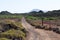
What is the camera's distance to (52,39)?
91.8ft

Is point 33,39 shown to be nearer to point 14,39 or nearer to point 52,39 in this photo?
point 52,39

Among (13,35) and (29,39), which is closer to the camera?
(13,35)

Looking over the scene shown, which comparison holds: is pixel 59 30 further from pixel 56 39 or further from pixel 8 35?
pixel 8 35

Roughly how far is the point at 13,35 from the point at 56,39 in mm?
6257

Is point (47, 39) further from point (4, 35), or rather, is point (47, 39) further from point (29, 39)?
point (4, 35)

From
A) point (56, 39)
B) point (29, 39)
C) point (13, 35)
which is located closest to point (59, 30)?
point (56, 39)

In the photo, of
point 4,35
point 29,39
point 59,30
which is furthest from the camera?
point 59,30

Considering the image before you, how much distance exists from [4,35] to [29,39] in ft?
12.9

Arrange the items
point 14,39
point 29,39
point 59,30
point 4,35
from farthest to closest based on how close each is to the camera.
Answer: point 59,30
point 29,39
point 4,35
point 14,39

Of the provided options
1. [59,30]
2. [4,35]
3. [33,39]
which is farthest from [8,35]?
Answer: [59,30]

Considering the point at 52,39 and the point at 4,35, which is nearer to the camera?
the point at 4,35

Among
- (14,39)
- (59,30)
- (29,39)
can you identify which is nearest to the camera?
(14,39)

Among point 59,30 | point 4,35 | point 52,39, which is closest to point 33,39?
point 52,39

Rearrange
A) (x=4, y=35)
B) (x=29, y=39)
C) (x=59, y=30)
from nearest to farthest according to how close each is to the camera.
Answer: (x=4, y=35), (x=29, y=39), (x=59, y=30)
